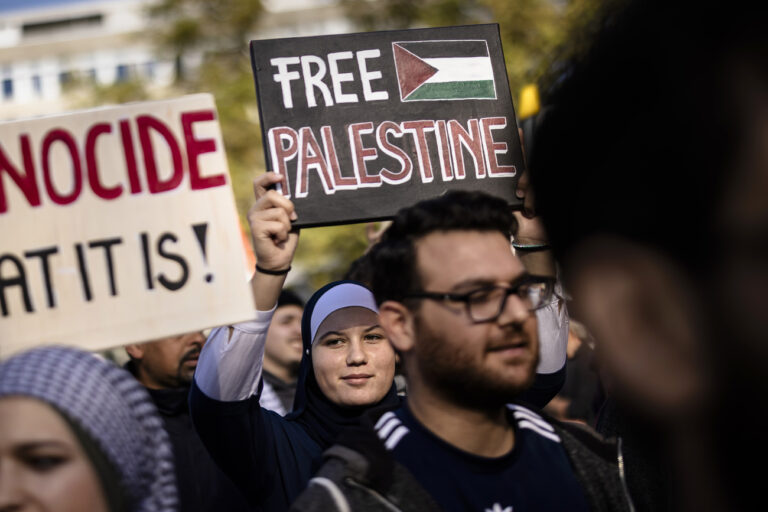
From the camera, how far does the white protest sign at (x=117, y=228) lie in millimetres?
2064

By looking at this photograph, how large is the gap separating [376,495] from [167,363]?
7.47 ft

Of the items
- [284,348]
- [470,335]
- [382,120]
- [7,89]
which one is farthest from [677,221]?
[7,89]

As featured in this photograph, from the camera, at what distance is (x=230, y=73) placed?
17.1 m

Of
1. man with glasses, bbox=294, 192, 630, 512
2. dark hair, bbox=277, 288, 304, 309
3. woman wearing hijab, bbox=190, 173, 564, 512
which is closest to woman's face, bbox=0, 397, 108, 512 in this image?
man with glasses, bbox=294, 192, 630, 512

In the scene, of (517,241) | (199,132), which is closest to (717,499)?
(199,132)

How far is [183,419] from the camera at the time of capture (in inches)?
145

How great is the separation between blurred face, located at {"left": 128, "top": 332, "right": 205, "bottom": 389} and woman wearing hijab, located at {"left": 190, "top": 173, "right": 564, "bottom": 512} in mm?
796

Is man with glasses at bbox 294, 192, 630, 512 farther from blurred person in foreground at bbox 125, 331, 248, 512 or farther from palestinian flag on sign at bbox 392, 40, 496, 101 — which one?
blurred person in foreground at bbox 125, 331, 248, 512

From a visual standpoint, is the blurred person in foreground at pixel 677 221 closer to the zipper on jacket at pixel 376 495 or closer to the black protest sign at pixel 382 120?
the zipper on jacket at pixel 376 495

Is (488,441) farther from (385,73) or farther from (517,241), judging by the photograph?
(385,73)

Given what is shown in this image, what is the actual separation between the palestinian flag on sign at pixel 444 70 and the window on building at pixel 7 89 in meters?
41.5

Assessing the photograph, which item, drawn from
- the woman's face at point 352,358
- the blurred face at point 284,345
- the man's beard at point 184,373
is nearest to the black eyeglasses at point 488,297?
the woman's face at point 352,358

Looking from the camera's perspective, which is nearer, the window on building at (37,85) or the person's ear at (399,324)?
the person's ear at (399,324)

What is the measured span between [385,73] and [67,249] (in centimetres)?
114
